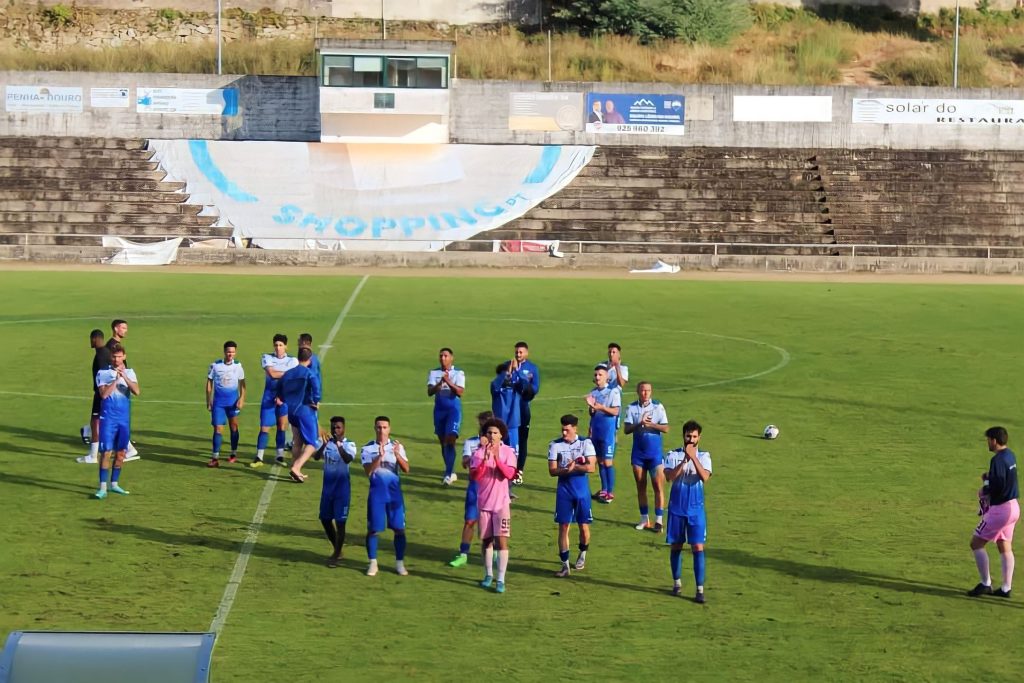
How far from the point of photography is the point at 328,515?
1691 cm

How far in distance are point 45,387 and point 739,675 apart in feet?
58.6

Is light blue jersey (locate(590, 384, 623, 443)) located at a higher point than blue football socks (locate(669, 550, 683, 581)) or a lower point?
higher

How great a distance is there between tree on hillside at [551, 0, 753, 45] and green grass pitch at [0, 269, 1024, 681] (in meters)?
38.0

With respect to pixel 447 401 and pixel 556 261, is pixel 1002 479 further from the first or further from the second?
pixel 556 261

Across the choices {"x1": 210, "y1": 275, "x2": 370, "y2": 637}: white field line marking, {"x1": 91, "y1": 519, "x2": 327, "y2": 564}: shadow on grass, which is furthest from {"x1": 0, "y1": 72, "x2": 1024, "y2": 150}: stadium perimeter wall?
{"x1": 91, "y1": 519, "x2": 327, "y2": 564}: shadow on grass

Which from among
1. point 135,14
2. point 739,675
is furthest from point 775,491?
point 135,14

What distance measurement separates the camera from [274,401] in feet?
71.1

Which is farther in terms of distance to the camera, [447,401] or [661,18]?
[661,18]

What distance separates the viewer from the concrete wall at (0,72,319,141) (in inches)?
2445

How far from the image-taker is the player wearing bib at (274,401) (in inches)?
843

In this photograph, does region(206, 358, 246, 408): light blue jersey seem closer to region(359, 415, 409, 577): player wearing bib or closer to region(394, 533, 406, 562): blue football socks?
region(359, 415, 409, 577): player wearing bib

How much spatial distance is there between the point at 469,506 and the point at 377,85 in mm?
46473

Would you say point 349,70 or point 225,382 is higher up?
point 349,70

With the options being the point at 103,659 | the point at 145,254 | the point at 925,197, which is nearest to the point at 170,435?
the point at 103,659
